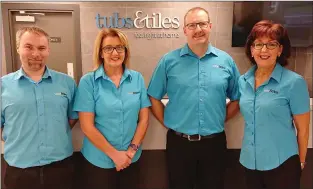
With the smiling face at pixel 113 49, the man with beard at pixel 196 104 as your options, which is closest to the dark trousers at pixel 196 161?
the man with beard at pixel 196 104

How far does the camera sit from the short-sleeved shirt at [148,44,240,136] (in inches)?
70.7

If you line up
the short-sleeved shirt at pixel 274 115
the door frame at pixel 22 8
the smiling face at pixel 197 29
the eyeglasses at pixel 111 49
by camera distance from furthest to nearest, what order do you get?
the door frame at pixel 22 8 → the smiling face at pixel 197 29 → the eyeglasses at pixel 111 49 → the short-sleeved shirt at pixel 274 115

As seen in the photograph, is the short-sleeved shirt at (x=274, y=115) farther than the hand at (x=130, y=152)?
No

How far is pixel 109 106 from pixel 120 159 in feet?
1.02

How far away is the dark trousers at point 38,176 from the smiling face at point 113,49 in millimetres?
636

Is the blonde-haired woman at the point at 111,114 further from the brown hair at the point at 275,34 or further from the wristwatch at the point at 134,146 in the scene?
the brown hair at the point at 275,34

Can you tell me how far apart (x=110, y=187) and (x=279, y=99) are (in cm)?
107

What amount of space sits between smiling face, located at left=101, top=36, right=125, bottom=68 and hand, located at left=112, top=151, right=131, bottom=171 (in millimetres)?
509

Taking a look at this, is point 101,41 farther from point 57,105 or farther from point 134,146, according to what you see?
point 134,146

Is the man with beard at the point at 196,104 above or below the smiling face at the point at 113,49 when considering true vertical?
below

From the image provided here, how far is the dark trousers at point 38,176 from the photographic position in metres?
1.58

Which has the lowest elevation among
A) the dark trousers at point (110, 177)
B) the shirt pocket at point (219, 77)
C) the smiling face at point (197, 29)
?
the dark trousers at point (110, 177)

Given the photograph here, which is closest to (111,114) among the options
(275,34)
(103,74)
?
(103,74)

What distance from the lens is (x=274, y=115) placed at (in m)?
1.53
